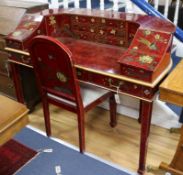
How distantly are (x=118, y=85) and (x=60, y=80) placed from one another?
421mm

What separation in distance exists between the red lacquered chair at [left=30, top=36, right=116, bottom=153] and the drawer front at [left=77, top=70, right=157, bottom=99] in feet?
0.25

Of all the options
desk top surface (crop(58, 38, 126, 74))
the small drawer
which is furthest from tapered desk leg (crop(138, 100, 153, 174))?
the small drawer

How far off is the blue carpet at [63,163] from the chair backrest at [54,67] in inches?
19.4

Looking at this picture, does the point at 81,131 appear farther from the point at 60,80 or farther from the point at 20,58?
the point at 20,58

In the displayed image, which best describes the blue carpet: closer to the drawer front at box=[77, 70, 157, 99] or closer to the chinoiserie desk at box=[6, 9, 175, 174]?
the chinoiserie desk at box=[6, 9, 175, 174]

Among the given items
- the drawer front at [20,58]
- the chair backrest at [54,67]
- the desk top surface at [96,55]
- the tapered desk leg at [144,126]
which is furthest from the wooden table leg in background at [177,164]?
the drawer front at [20,58]

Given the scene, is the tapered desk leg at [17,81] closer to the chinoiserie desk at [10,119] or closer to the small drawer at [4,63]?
the small drawer at [4,63]

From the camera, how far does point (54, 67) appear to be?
1.68 meters

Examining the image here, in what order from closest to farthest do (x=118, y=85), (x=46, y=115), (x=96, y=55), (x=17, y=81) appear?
(x=118, y=85), (x=96, y=55), (x=46, y=115), (x=17, y=81)

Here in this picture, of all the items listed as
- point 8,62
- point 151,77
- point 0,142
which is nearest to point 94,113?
point 8,62

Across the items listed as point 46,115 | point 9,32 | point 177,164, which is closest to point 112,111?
point 46,115

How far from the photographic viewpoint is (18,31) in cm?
202

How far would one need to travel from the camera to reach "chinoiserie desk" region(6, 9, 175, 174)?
1.48 meters

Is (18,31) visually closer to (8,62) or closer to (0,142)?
(8,62)
